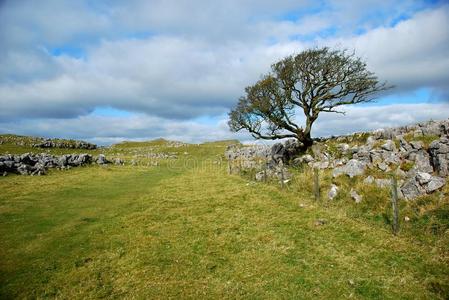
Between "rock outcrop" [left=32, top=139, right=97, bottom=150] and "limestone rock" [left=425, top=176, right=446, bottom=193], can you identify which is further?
"rock outcrop" [left=32, top=139, right=97, bottom=150]

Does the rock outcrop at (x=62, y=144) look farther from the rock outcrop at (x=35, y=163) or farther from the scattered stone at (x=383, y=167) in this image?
the scattered stone at (x=383, y=167)

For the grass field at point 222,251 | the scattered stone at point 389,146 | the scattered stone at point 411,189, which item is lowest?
the grass field at point 222,251

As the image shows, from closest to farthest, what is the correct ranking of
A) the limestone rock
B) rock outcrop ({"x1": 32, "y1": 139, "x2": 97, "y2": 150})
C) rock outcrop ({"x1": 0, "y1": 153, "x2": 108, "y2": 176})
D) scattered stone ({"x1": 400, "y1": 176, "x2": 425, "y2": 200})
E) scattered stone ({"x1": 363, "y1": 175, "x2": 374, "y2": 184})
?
→ 1. the limestone rock
2. scattered stone ({"x1": 400, "y1": 176, "x2": 425, "y2": 200})
3. scattered stone ({"x1": 363, "y1": 175, "x2": 374, "y2": 184})
4. rock outcrop ({"x1": 0, "y1": 153, "x2": 108, "y2": 176})
5. rock outcrop ({"x1": 32, "y1": 139, "x2": 97, "y2": 150})

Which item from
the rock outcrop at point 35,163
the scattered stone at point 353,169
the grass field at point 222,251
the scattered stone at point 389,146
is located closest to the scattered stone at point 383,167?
the scattered stone at point 353,169

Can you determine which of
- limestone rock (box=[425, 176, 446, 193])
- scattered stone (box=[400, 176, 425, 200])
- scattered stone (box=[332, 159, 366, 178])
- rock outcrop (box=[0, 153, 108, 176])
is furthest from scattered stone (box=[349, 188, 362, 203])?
rock outcrop (box=[0, 153, 108, 176])

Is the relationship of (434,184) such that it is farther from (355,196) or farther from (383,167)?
(383,167)

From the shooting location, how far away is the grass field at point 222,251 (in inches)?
402

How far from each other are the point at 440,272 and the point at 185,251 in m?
9.42

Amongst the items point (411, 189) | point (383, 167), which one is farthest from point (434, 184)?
point (383, 167)

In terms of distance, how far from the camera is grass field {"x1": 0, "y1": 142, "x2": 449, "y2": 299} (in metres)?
10.2

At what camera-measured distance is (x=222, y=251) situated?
43.5 ft

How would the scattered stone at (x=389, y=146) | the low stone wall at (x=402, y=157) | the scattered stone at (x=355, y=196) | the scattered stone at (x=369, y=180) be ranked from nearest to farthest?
the low stone wall at (x=402, y=157), the scattered stone at (x=355, y=196), the scattered stone at (x=369, y=180), the scattered stone at (x=389, y=146)

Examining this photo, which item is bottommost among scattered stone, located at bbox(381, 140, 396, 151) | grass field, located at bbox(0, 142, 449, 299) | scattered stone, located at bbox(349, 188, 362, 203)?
grass field, located at bbox(0, 142, 449, 299)

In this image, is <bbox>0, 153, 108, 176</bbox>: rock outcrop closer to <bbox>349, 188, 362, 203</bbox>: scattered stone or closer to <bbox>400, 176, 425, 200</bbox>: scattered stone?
<bbox>349, 188, 362, 203</bbox>: scattered stone
